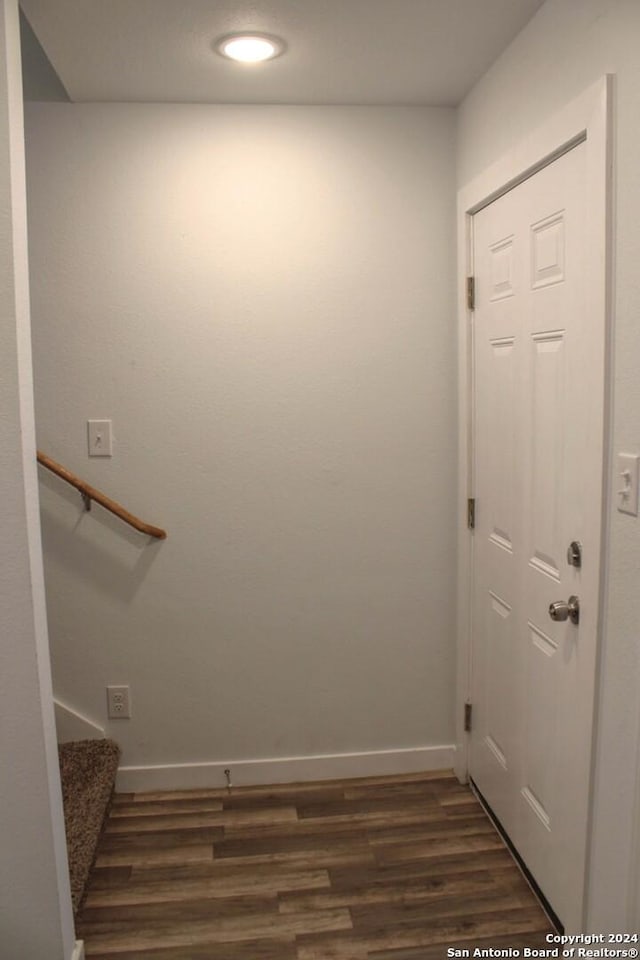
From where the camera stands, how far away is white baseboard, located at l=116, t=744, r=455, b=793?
2809mm

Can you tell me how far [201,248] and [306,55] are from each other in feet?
2.28

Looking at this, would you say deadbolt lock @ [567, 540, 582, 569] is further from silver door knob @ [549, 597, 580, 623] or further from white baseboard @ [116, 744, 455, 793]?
white baseboard @ [116, 744, 455, 793]

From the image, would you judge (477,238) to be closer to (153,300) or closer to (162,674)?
(153,300)

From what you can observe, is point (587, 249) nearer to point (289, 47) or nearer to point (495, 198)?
point (495, 198)

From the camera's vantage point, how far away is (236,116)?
102 inches

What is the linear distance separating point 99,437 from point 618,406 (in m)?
1.71

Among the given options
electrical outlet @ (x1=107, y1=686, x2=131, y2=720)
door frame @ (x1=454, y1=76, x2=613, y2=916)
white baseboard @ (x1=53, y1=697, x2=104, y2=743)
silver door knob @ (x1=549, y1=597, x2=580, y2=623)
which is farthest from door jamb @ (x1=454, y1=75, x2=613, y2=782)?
white baseboard @ (x1=53, y1=697, x2=104, y2=743)

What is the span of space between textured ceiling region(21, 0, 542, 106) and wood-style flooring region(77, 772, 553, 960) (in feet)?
7.61

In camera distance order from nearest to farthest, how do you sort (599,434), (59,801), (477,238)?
(599,434)
(59,801)
(477,238)

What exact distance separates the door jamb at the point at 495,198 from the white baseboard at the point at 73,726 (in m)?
1.29

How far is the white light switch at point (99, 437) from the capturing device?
2.68 meters

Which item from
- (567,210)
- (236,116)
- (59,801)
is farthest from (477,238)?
(59,801)

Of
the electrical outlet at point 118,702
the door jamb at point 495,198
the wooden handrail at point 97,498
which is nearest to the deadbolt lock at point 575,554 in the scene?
the door jamb at point 495,198

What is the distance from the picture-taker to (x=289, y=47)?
84.9 inches
